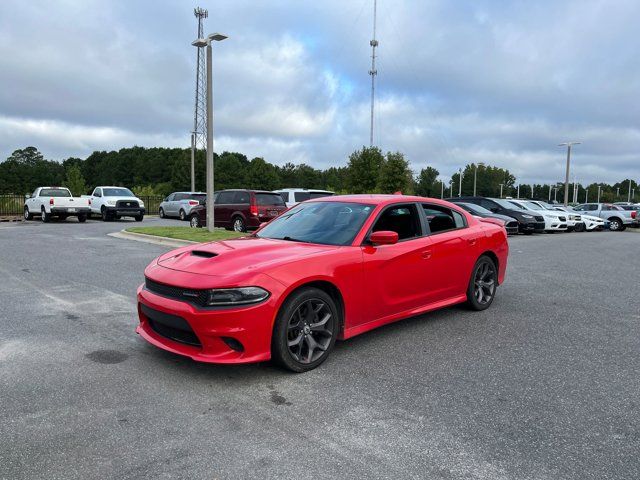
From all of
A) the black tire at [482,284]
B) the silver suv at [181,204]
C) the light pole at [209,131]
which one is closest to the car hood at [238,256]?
the black tire at [482,284]

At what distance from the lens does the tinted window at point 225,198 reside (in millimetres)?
17859

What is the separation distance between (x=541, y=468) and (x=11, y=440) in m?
3.12

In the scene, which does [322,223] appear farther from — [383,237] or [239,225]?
[239,225]

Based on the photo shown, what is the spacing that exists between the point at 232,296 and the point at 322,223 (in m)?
1.64

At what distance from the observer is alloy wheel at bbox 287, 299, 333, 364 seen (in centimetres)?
418

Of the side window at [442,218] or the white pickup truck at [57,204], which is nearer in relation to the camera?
the side window at [442,218]

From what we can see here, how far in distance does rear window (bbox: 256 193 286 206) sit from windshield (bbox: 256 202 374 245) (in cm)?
1118

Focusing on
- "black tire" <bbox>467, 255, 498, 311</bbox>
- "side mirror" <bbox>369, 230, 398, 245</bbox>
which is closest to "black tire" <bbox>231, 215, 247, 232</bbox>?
"black tire" <bbox>467, 255, 498, 311</bbox>

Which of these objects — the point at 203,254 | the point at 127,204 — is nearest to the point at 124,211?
the point at 127,204

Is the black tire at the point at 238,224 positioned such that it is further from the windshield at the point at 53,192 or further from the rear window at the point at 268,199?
the windshield at the point at 53,192

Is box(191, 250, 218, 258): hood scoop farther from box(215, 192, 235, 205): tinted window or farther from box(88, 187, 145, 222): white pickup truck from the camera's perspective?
box(88, 187, 145, 222): white pickup truck

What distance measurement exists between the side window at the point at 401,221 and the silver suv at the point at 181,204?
72.7 feet

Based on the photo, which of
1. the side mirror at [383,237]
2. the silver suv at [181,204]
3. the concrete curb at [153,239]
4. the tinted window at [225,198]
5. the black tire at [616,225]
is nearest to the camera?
the side mirror at [383,237]

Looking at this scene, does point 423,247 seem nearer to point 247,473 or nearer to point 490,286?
point 490,286
